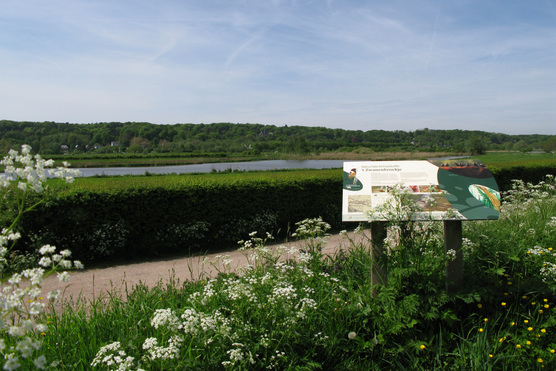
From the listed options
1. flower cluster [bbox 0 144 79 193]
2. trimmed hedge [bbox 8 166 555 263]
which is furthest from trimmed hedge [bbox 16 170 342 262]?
flower cluster [bbox 0 144 79 193]

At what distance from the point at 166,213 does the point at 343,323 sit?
5.26 meters

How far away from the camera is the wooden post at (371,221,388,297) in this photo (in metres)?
3.48

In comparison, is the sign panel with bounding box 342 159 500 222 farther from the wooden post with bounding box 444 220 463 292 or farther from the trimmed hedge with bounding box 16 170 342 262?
the trimmed hedge with bounding box 16 170 342 262

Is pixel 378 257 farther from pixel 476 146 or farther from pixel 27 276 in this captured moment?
pixel 476 146

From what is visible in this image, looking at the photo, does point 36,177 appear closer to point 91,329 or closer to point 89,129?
point 91,329

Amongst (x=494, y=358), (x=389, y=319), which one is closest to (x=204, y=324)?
(x=389, y=319)

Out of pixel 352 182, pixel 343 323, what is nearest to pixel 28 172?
pixel 343 323

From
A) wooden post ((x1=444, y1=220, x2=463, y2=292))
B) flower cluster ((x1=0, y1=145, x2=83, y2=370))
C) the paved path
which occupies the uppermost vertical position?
flower cluster ((x1=0, y1=145, x2=83, y2=370))

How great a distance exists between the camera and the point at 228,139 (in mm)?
58500

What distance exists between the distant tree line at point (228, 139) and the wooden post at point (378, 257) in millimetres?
21687

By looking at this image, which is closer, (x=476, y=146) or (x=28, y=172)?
(x=28, y=172)

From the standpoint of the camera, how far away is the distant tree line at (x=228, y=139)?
93.7 feet

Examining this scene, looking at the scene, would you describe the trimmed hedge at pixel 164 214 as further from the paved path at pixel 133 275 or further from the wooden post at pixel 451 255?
the wooden post at pixel 451 255

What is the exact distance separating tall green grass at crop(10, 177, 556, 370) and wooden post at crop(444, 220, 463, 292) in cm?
11
